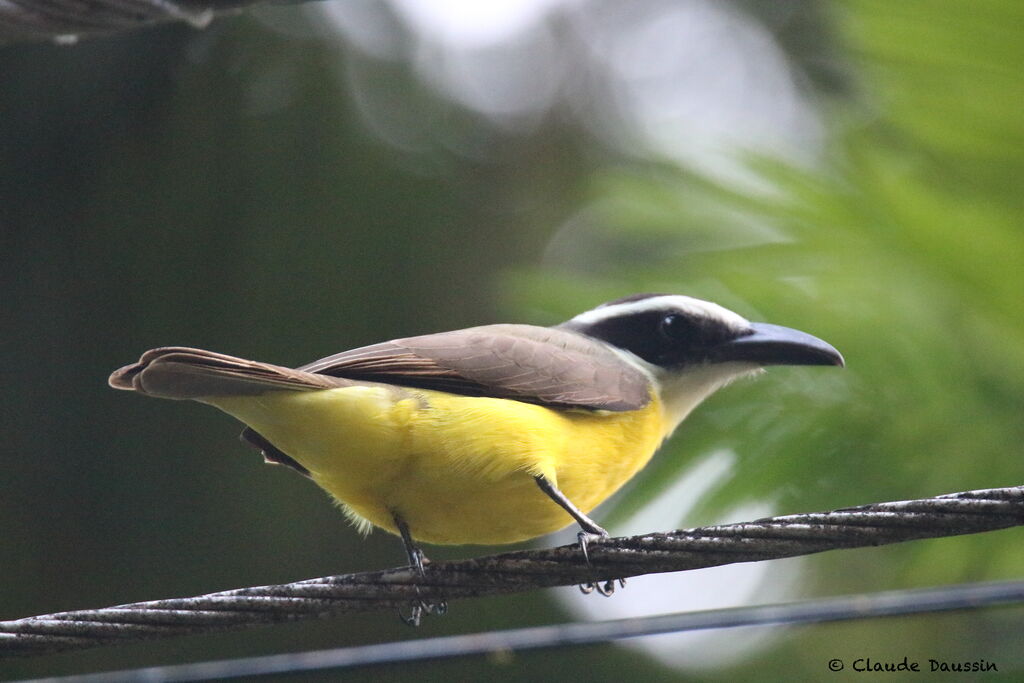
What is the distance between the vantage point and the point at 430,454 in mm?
3137

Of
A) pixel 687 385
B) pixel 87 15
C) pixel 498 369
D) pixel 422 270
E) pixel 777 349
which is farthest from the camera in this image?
pixel 422 270

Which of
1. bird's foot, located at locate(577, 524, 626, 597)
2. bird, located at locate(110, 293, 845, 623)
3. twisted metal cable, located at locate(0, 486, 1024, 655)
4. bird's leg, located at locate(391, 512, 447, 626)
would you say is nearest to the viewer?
twisted metal cable, located at locate(0, 486, 1024, 655)

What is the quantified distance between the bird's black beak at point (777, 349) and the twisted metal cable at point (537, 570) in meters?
0.96

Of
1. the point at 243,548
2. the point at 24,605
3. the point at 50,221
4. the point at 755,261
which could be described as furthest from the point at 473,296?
the point at 755,261

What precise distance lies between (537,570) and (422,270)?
14.8 ft

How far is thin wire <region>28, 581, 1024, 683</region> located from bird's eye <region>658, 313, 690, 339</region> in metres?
1.26

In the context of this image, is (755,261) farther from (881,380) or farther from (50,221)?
(50,221)

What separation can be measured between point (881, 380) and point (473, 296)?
4.12 metres

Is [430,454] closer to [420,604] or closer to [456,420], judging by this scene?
[456,420]

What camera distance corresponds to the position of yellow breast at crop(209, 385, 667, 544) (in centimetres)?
312

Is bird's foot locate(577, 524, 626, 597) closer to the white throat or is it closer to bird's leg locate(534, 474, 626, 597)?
bird's leg locate(534, 474, 626, 597)

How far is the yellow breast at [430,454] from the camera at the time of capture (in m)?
3.12

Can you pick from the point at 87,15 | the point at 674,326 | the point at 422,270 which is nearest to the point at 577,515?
the point at 674,326

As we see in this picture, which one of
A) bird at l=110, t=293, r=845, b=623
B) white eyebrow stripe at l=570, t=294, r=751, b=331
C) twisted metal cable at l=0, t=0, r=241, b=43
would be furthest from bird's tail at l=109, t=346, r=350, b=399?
white eyebrow stripe at l=570, t=294, r=751, b=331
